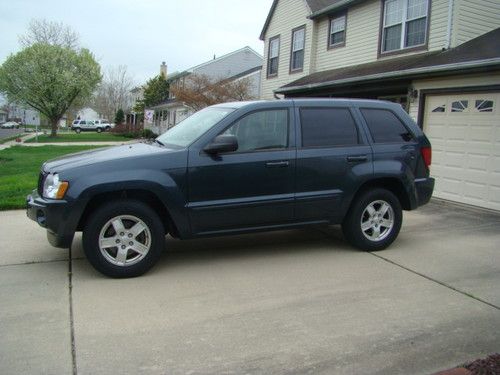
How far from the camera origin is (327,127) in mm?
5988

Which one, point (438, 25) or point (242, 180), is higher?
point (438, 25)

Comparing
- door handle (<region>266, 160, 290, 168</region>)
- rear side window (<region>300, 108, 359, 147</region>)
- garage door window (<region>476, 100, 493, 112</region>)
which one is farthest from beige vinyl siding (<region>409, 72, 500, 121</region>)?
door handle (<region>266, 160, 290, 168</region>)

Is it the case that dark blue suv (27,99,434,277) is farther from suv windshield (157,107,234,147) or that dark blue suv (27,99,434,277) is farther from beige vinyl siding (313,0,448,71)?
beige vinyl siding (313,0,448,71)

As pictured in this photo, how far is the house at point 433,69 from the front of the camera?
9.38m

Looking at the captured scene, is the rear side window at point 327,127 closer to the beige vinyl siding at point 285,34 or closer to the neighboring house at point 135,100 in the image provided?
the beige vinyl siding at point 285,34

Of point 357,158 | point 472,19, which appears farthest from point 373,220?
point 472,19

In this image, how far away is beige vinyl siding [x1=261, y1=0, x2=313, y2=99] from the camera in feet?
59.1

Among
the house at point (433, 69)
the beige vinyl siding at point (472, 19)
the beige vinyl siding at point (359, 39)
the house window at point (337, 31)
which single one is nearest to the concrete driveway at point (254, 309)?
the house at point (433, 69)

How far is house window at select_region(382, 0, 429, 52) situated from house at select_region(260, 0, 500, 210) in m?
0.03

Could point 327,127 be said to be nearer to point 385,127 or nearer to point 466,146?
point 385,127

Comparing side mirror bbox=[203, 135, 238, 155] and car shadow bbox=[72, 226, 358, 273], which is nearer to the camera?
side mirror bbox=[203, 135, 238, 155]

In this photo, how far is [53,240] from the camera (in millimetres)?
5059

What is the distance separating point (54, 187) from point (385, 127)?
3978mm

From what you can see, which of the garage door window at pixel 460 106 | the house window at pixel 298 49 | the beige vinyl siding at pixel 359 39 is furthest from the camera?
the house window at pixel 298 49
